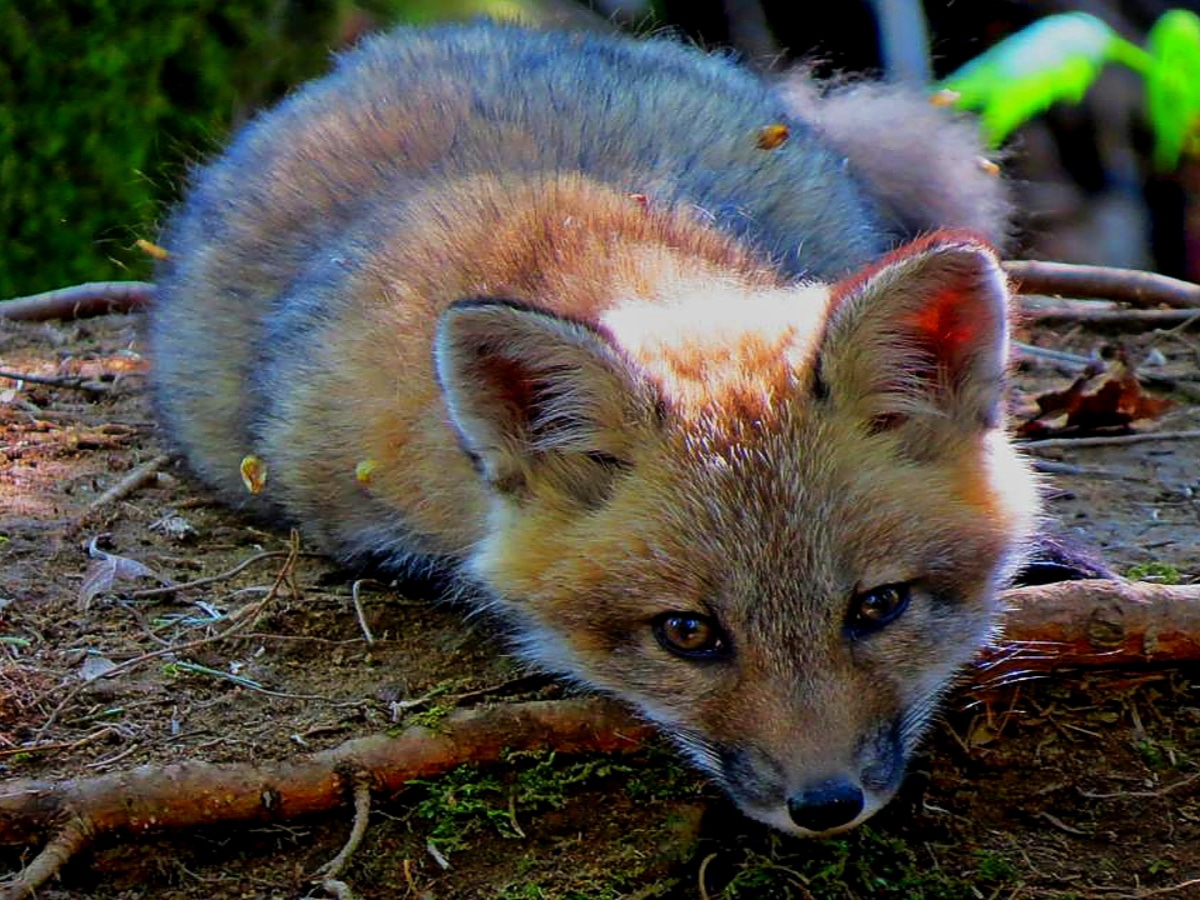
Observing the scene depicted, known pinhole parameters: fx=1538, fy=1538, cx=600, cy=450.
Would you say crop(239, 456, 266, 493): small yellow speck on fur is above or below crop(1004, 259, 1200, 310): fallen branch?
above

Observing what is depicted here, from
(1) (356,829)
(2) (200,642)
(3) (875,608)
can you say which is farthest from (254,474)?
(3) (875,608)

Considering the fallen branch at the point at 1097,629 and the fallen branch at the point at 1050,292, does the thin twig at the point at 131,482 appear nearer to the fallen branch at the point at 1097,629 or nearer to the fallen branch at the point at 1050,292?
the fallen branch at the point at 1050,292

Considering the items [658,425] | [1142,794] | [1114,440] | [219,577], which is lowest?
[1114,440]

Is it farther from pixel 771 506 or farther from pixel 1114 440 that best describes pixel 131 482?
pixel 1114 440

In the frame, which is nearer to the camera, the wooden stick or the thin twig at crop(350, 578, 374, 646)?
the wooden stick

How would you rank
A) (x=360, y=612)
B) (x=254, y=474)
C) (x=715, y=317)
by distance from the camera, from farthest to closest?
(x=254, y=474), (x=360, y=612), (x=715, y=317)

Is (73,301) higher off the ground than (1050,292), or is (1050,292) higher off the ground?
(73,301)

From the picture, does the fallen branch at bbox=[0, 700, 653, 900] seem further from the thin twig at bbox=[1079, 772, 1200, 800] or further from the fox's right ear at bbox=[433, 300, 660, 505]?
the thin twig at bbox=[1079, 772, 1200, 800]

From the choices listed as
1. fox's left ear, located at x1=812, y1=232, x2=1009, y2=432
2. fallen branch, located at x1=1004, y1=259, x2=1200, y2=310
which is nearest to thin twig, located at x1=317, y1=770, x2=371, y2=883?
fox's left ear, located at x1=812, y1=232, x2=1009, y2=432

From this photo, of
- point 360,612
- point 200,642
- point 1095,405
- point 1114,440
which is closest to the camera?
point 200,642
